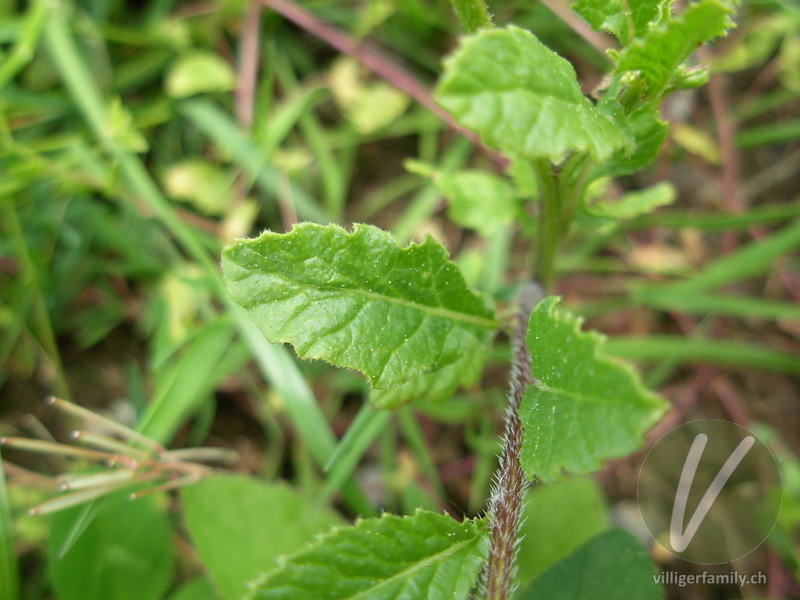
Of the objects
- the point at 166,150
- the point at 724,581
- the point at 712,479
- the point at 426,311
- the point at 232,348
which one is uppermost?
the point at 166,150

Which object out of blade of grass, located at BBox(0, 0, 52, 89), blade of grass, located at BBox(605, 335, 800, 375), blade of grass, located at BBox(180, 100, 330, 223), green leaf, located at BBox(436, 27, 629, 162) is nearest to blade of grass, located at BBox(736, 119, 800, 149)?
blade of grass, located at BBox(605, 335, 800, 375)

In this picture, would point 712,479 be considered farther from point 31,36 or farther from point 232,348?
point 31,36

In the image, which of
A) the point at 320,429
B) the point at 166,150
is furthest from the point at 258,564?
the point at 166,150

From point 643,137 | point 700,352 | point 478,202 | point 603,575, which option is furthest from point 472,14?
point 700,352

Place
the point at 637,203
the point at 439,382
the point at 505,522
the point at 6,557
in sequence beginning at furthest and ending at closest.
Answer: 1. the point at 6,557
2. the point at 637,203
3. the point at 439,382
4. the point at 505,522

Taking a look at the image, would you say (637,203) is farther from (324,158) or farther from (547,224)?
(324,158)

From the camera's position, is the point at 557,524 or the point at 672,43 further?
the point at 557,524

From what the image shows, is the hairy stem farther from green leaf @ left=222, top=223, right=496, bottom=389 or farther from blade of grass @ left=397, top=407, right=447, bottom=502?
blade of grass @ left=397, top=407, right=447, bottom=502
